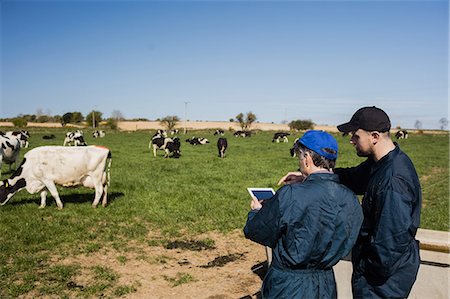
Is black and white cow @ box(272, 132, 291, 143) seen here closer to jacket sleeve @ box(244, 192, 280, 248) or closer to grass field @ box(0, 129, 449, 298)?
grass field @ box(0, 129, 449, 298)

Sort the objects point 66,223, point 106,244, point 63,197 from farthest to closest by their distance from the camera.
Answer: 1. point 63,197
2. point 66,223
3. point 106,244

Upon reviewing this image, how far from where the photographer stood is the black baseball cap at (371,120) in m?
3.30

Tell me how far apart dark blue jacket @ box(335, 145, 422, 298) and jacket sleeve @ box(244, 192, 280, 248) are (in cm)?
92

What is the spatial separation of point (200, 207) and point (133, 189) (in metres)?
3.83

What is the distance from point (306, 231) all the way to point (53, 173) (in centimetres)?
990

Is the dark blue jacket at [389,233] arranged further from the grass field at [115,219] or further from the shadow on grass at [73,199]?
the shadow on grass at [73,199]

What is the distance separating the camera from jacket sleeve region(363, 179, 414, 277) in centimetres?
294

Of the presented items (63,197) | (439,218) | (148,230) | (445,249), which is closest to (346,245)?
(445,249)

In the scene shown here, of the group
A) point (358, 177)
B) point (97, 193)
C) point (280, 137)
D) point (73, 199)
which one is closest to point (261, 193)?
point (358, 177)

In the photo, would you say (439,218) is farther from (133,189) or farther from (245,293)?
(133,189)

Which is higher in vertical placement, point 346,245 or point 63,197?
point 346,245

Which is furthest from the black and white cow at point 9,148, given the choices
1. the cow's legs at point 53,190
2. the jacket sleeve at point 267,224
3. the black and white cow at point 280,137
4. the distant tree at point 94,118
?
the distant tree at point 94,118

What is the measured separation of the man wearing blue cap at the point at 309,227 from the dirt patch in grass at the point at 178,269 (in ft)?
10.1

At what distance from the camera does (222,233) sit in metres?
9.14
